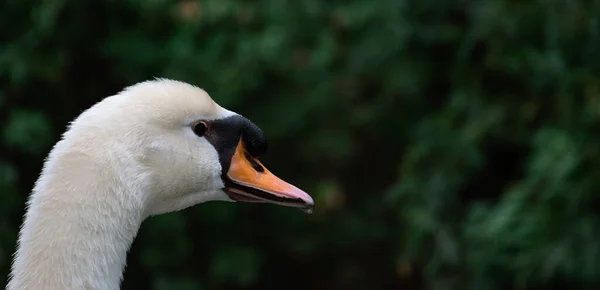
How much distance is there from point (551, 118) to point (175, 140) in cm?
224

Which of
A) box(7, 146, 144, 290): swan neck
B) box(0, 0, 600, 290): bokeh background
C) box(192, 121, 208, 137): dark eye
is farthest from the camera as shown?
box(0, 0, 600, 290): bokeh background

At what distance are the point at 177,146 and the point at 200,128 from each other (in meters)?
0.08

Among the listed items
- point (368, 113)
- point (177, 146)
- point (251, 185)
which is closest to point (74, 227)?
point (177, 146)

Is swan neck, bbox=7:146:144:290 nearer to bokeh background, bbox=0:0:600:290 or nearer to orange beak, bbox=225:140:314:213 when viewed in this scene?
orange beak, bbox=225:140:314:213

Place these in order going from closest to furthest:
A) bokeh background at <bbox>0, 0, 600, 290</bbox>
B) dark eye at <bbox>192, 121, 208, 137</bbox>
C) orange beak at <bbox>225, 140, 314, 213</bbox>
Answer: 1. dark eye at <bbox>192, 121, 208, 137</bbox>
2. orange beak at <bbox>225, 140, 314, 213</bbox>
3. bokeh background at <bbox>0, 0, 600, 290</bbox>

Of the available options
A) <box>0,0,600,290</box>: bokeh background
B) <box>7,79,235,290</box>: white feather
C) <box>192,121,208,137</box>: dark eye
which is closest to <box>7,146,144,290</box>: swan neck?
<box>7,79,235,290</box>: white feather

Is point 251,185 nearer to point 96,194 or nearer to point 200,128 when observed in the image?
point 200,128

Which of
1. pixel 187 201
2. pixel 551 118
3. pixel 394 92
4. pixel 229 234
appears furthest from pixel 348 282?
pixel 187 201

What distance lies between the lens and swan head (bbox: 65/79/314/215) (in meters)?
2.06

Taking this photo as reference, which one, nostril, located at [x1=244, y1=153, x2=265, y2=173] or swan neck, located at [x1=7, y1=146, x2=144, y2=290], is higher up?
nostril, located at [x1=244, y1=153, x2=265, y2=173]

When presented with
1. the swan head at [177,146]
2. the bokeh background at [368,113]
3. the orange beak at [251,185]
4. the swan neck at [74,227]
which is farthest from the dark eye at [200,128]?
the bokeh background at [368,113]

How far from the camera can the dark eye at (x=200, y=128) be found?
2.27m

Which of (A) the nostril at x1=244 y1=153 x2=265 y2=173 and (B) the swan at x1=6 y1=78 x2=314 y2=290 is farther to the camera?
(A) the nostril at x1=244 y1=153 x2=265 y2=173

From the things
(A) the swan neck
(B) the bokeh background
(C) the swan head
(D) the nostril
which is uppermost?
(B) the bokeh background
